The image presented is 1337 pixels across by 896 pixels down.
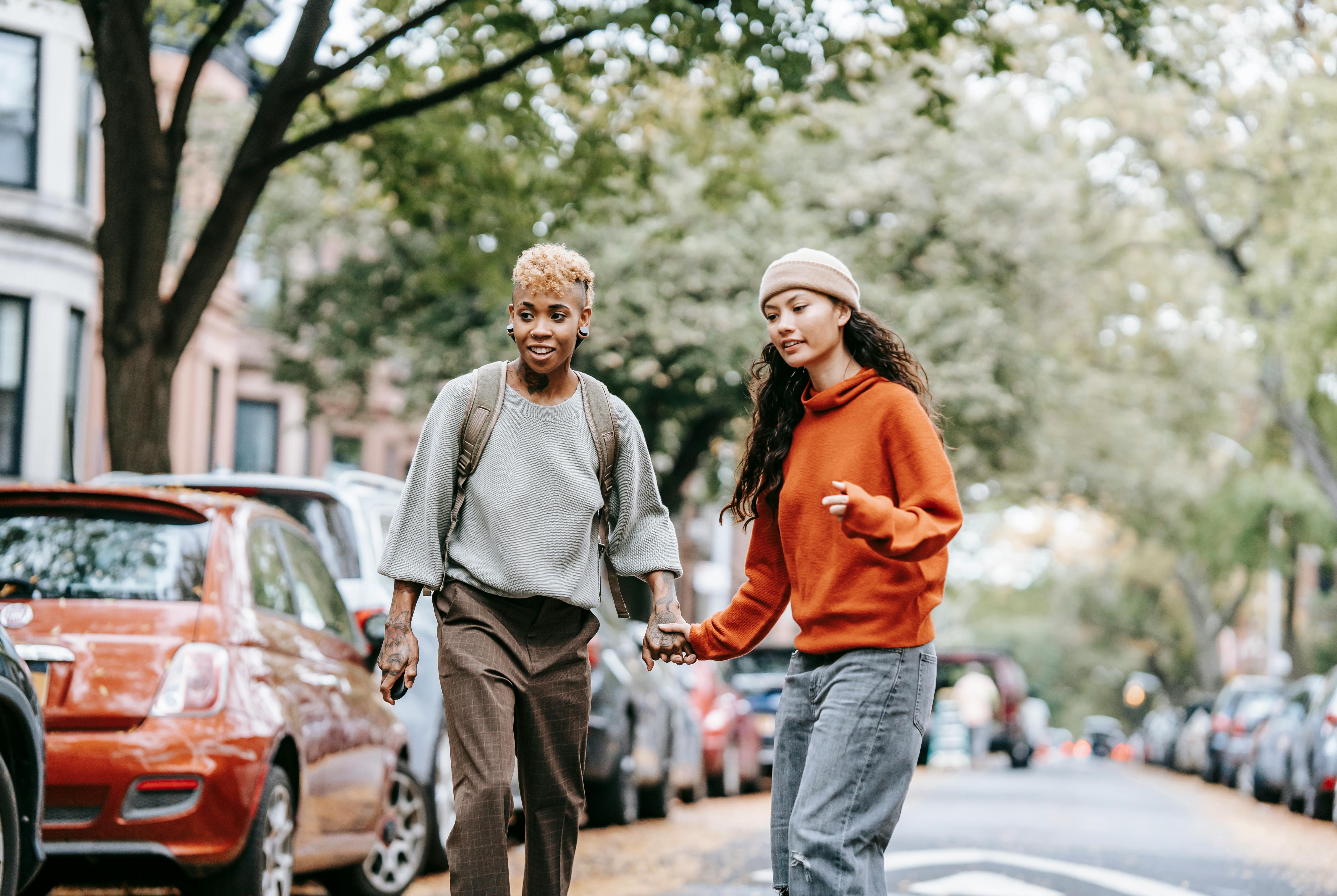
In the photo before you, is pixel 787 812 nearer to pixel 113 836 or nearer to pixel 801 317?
pixel 801 317

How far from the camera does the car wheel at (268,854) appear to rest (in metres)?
6.61

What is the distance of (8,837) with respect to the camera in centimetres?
545

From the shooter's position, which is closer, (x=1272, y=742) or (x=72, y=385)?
(x=1272, y=742)

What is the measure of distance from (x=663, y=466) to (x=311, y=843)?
20881 millimetres

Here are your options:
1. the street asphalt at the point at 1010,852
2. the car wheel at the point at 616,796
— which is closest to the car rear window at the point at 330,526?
the street asphalt at the point at 1010,852

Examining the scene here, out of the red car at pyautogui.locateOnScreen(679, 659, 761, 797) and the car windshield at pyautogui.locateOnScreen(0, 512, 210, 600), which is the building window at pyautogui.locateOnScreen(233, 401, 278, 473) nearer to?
the red car at pyautogui.locateOnScreen(679, 659, 761, 797)

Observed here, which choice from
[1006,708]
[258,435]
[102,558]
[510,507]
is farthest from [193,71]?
[1006,708]

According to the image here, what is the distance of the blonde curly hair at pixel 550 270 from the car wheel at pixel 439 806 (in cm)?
442

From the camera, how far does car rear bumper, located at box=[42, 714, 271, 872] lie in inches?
255

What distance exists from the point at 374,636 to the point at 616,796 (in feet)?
16.7

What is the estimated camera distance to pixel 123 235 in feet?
41.1

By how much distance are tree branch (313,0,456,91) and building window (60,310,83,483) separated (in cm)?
1191

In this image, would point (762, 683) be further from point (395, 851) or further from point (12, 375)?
point (395, 851)

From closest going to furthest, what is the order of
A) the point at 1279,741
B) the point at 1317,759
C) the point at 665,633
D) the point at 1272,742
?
the point at 665,633, the point at 1317,759, the point at 1279,741, the point at 1272,742
